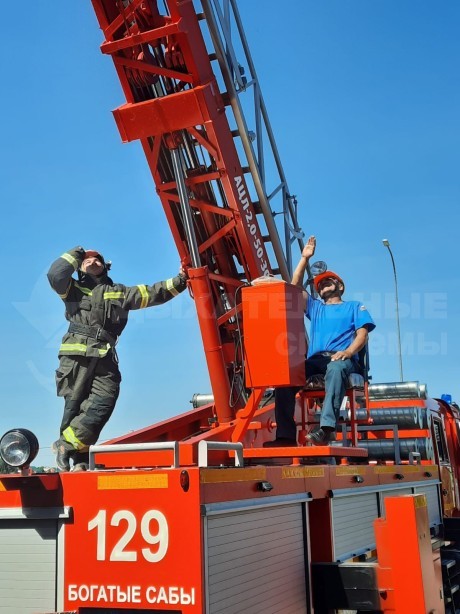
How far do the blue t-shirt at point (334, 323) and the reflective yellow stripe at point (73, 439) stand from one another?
6.97 ft

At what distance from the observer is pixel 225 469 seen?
11.2ft

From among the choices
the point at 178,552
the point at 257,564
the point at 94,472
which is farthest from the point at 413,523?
the point at 94,472

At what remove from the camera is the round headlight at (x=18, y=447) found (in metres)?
3.50

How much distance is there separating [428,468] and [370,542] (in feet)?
A: 6.59

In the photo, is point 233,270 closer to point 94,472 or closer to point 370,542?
point 370,542

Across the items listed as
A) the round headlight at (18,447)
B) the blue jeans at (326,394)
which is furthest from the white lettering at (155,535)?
the blue jeans at (326,394)

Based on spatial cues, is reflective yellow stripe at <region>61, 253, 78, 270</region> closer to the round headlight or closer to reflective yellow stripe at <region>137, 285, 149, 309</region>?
reflective yellow stripe at <region>137, 285, 149, 309</region>

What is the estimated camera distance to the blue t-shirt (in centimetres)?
637

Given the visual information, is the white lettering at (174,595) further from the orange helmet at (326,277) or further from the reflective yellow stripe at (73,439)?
the orange helmet at (326,277)

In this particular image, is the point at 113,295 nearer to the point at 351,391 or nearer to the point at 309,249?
the point at 309,249

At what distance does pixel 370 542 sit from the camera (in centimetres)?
531

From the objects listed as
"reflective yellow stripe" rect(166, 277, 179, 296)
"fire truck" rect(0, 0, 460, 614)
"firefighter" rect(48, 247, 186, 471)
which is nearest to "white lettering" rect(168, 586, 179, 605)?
"fire truck" rect(0, 0, 460, 614)

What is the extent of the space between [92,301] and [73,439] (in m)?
1.10

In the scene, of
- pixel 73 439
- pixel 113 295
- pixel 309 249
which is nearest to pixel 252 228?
pixel 309 249
